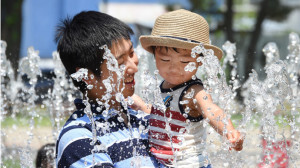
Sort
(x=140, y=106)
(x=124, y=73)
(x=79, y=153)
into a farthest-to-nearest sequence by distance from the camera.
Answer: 1. (x=140, y=106)
2. (x=124, y=73)
3. (x=79, y=153)

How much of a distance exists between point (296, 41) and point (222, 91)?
265cm

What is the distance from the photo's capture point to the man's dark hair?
6.72 feet

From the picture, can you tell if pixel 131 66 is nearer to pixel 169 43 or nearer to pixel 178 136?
pixel 169 43

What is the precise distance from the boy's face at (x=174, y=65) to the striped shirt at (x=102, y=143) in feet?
0.79

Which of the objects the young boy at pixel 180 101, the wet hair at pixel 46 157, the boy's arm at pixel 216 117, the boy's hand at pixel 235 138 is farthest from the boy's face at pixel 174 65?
the wet hair at pixel 46 157

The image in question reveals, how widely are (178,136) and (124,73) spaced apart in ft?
1.11

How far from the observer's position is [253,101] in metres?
2.61

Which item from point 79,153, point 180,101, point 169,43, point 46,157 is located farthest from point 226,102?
point 46,157

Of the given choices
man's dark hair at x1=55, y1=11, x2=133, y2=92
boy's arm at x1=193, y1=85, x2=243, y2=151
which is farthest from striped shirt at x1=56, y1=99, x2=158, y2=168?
boy's arm at x1=193, y1=85, x2=243, y2=151

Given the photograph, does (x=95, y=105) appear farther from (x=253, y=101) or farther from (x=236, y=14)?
(x=236, y=14)

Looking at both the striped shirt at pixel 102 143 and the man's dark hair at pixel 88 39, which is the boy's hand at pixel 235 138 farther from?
the man's dark hair at pixel 88 39

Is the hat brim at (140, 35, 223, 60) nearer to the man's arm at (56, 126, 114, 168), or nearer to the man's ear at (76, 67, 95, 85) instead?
the man's ear at (76, 67, 95, 85)

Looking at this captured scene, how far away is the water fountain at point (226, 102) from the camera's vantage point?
2.32 metres

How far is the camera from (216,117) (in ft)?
6.35
